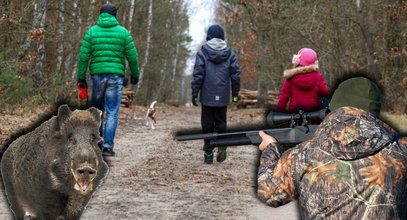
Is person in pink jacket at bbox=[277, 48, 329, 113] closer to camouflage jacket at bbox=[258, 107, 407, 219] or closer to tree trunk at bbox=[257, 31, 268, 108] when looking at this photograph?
camouflage jacket at bbox=[258, 107, 407, 219]

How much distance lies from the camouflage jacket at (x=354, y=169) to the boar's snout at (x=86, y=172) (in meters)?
1.08

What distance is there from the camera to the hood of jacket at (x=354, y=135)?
2916mm

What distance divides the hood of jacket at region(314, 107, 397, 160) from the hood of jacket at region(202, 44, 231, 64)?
6.83 m

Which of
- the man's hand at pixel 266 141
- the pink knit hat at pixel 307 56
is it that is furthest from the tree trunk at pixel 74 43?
the man's hand at pixel 266 141

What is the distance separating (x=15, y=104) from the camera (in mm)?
16094

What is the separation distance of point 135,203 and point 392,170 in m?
3.99

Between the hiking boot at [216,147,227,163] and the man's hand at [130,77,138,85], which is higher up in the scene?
the man's hand at [130,77,138,85]

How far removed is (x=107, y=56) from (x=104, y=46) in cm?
16

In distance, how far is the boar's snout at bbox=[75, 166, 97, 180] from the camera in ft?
10.2

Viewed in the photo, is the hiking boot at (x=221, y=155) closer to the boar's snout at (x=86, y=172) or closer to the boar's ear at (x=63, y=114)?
the boar's ear at (x=63, y=114)

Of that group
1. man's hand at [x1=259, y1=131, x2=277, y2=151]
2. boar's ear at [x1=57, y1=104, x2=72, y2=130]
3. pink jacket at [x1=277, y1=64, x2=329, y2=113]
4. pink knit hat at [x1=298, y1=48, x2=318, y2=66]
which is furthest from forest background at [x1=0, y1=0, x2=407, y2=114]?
man's hand at [x1=259, y1=131, x2=277, y2=151]

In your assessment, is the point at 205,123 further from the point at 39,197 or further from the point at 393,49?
the point at 393,49

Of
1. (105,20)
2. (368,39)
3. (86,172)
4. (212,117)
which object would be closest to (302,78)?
(212,117)

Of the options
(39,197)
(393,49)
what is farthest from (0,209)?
(393,49)
